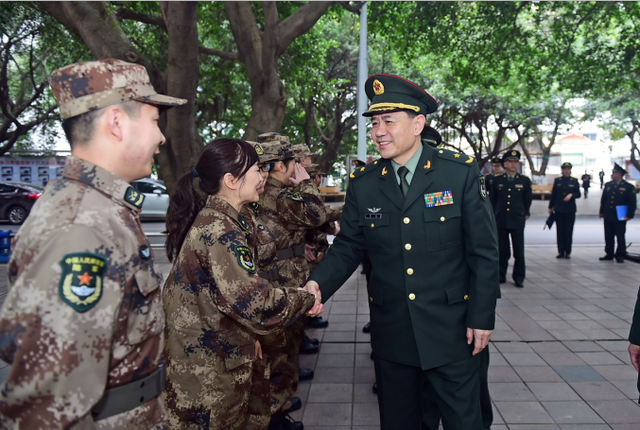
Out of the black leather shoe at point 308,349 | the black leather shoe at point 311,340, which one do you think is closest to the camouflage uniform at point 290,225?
the black leather shoe at point 308,349

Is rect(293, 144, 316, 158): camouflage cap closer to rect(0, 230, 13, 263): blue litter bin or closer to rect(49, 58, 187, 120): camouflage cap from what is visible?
rect(49, 58, 187, 120): camouflage cap

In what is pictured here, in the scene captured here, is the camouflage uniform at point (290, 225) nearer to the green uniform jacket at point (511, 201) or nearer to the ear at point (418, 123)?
the ear at point (418, 123)

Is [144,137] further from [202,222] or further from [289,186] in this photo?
[289,186]

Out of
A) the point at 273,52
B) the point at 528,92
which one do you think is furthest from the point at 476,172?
the point at 528,92

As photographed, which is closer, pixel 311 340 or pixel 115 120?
pixel 115 120

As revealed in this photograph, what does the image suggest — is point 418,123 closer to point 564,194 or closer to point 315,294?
point 315,294

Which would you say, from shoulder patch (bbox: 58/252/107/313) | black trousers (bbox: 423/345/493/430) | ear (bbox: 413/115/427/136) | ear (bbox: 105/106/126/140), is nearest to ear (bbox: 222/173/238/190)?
ear (bbox: 105/106/126/140)

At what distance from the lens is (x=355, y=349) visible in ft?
16.3

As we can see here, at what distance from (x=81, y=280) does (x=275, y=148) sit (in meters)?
2.72

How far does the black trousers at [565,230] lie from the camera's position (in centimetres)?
961

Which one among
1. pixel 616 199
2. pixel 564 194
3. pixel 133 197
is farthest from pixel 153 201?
pixel 133 197

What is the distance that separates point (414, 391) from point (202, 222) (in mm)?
1395

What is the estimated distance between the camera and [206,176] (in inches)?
98.2

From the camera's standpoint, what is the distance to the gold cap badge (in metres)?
2.74
